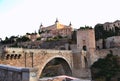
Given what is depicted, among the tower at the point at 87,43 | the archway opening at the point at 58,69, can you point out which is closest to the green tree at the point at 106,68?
the tower at the point at 87,43

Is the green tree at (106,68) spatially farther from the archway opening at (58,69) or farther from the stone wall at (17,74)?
the stone wall at (17,74)

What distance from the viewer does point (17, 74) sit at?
6531mm

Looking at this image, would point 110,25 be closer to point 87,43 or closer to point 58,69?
point 87,43

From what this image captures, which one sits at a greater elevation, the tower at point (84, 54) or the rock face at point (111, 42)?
the rock face at point (111, 42)

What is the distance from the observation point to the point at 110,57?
3869 centimetres

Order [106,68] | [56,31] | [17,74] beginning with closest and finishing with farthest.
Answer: [17,74] → [106,68] → [56,31]

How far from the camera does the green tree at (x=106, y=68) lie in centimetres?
3507

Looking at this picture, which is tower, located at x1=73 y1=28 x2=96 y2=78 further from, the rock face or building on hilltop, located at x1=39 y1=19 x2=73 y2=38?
building on hilltop, located at x1=39 y1=19 x2=73 y2=38

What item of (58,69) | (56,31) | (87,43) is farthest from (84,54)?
(56,31)

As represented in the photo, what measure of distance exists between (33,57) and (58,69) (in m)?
11.7

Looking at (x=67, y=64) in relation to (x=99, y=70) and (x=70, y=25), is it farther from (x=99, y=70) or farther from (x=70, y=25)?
(x=70, y=25)

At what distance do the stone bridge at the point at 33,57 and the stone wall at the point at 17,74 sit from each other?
11.6m

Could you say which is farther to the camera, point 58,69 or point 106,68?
point 58,69

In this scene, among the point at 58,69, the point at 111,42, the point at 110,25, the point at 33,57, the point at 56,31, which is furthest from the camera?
the point at 56,31
